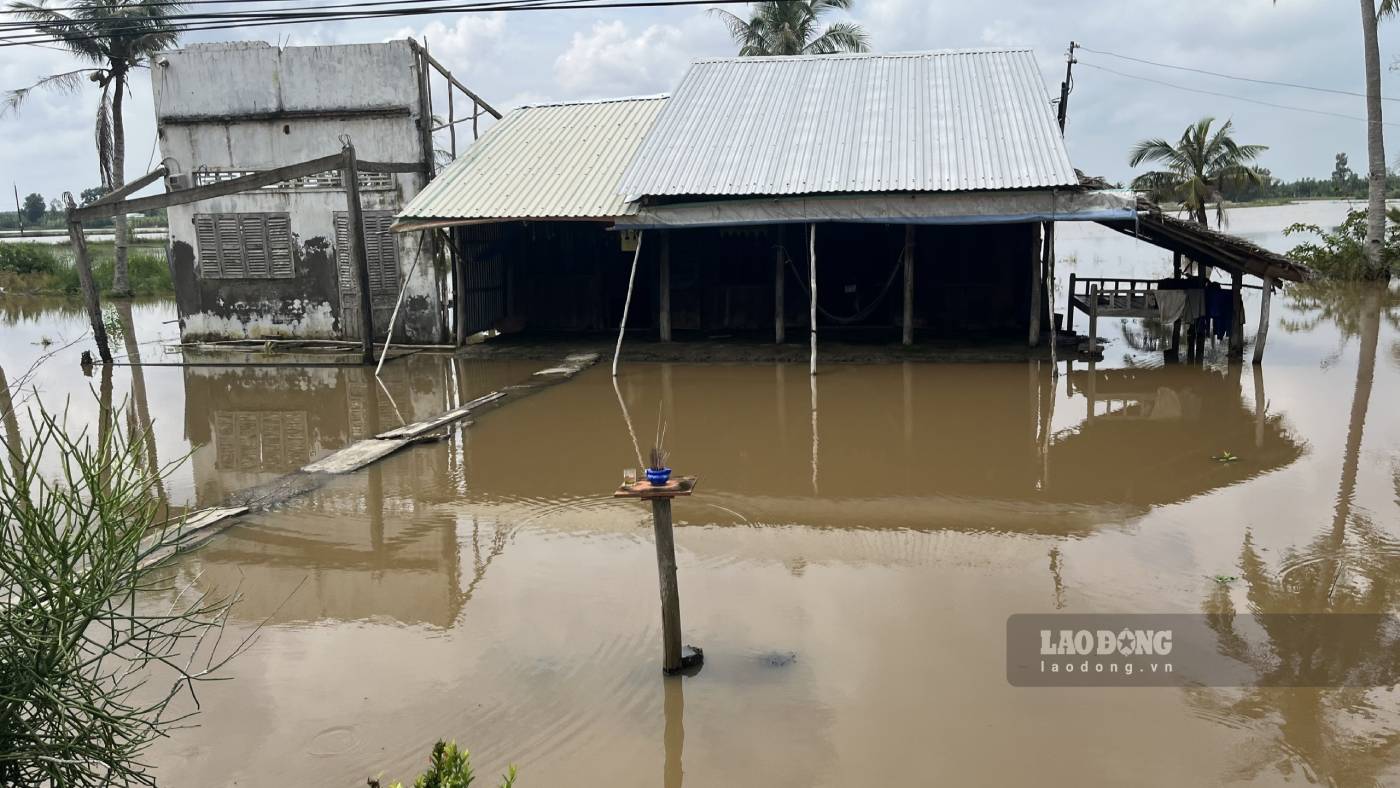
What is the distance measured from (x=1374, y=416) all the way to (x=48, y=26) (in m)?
15.8

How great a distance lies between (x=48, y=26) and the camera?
39.6 ft

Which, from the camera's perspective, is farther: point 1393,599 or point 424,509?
point 424,509

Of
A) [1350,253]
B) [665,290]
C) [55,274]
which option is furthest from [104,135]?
[1350,253]

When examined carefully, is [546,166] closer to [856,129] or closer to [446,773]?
[856,129]

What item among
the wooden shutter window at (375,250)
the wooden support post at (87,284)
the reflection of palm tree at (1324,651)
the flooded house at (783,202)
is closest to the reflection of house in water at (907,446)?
the reflection of palm tree at (1324,651)

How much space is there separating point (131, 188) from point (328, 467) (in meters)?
9.71

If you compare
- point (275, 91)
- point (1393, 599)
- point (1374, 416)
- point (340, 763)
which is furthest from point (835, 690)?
point (275, 91)

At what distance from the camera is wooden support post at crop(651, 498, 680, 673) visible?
503cm

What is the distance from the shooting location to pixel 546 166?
16547mm

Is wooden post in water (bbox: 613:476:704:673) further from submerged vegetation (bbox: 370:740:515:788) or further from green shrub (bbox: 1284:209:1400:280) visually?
green shrub (bbox: 1284:209:1400:280)

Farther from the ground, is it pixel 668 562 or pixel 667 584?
pixel 668 562

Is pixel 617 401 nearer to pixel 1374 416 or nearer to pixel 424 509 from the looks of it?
pixel 424 509

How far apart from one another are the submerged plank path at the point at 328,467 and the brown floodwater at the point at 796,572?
0.72 ft

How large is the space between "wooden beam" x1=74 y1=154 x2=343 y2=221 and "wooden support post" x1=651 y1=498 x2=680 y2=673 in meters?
11.5
